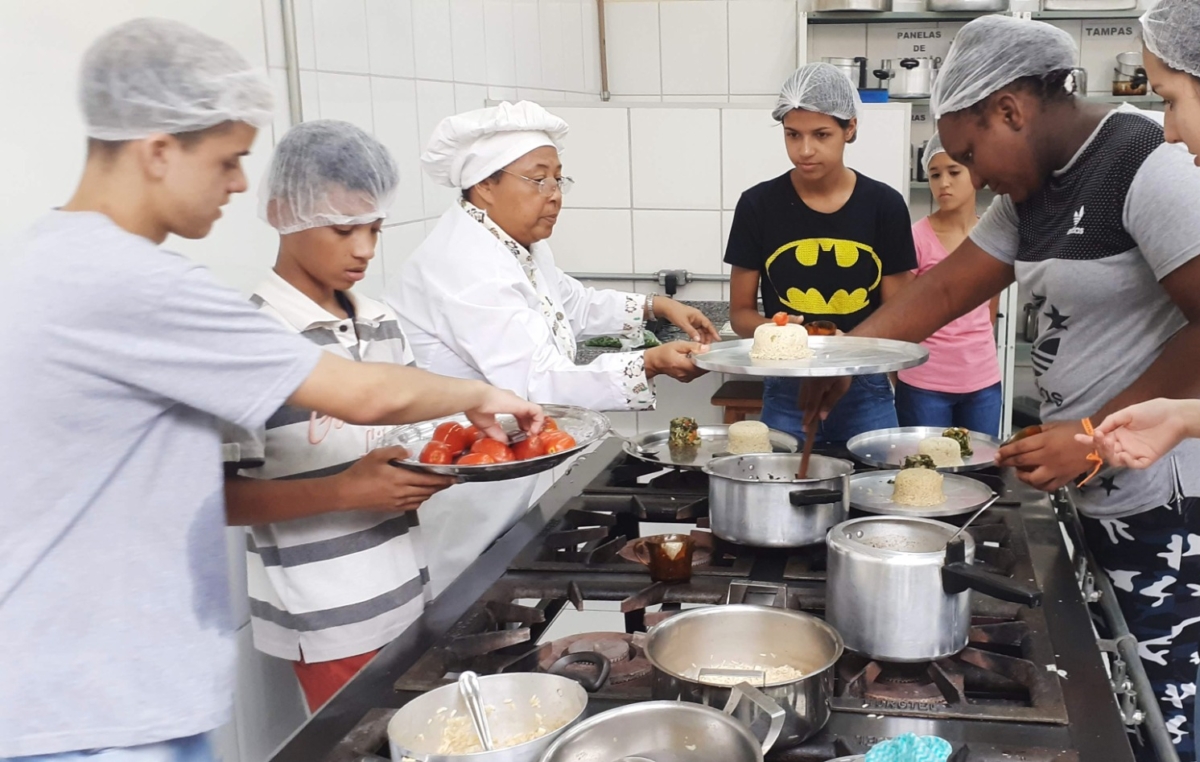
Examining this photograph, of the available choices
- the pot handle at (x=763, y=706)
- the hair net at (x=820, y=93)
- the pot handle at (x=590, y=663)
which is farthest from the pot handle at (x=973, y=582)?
the hair net at (x=820, y=93)

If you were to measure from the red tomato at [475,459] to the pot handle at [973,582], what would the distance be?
2.11 feet

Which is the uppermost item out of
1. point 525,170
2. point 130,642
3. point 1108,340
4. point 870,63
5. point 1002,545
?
point 870,63

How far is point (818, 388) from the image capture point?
1983 mm

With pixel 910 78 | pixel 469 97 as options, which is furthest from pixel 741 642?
pixel 910 78

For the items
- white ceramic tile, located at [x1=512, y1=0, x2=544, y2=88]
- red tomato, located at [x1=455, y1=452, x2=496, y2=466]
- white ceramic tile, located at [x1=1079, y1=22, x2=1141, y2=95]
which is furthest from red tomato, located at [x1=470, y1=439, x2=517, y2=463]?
white ceramic tile, located at [x1=1079, y1=22, x2=1141, y2=95]

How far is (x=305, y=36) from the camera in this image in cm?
215

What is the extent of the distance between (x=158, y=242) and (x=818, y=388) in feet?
4.23

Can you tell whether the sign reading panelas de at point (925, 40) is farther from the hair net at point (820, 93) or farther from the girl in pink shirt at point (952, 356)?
the hair net at point (820, 93)

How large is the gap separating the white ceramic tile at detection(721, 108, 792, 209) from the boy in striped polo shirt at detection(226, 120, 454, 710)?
229 centimetres

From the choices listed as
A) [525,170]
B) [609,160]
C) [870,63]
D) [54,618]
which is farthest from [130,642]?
[870,63]

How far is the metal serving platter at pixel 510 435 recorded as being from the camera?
1.43 meters

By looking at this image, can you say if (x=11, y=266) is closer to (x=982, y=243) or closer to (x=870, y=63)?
(x=982, y=243)

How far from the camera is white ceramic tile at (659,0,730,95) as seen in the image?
4.65 m

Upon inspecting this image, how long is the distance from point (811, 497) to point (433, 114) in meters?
1.81
